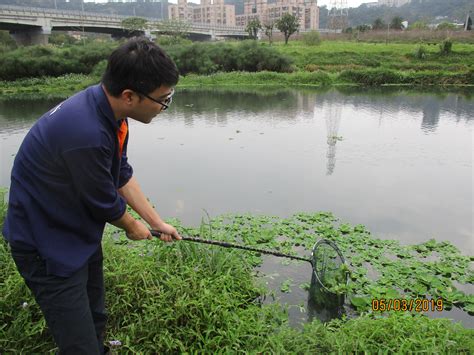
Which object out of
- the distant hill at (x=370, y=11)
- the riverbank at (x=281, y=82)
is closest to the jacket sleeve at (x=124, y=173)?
the riverbank at (x=281, y=82)

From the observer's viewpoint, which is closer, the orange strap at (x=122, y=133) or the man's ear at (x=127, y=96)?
the man's ear at (x=127, y=96)

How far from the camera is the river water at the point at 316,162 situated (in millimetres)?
4973

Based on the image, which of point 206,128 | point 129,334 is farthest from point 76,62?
point 129,334

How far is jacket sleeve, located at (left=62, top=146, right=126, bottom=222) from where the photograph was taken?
4.73ft

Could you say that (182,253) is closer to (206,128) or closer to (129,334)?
(129,334)

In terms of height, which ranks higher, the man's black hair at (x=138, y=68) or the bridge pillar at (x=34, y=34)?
the bridge pillar at (x=34, y=34)

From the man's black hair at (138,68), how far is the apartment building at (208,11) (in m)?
87.6

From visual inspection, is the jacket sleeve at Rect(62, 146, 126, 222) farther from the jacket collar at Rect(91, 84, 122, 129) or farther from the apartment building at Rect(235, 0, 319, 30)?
the apartment building at Rect(235, 0, 319, 30)

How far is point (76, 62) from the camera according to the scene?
76.4ft

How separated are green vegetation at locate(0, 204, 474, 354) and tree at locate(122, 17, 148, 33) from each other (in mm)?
36450

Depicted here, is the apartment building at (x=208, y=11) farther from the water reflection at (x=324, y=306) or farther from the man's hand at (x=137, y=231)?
the man's hand at (x=137, y=231)

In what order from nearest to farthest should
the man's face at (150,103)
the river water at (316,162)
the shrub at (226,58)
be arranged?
1. the man's face at (150,103)
2. the river water at (316,162)
3. the shrub at (226,58)

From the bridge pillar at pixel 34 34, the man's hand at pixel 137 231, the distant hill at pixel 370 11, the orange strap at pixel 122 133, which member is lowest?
the man's hand at pixel 137 231

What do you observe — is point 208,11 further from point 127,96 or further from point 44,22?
point 127,96
